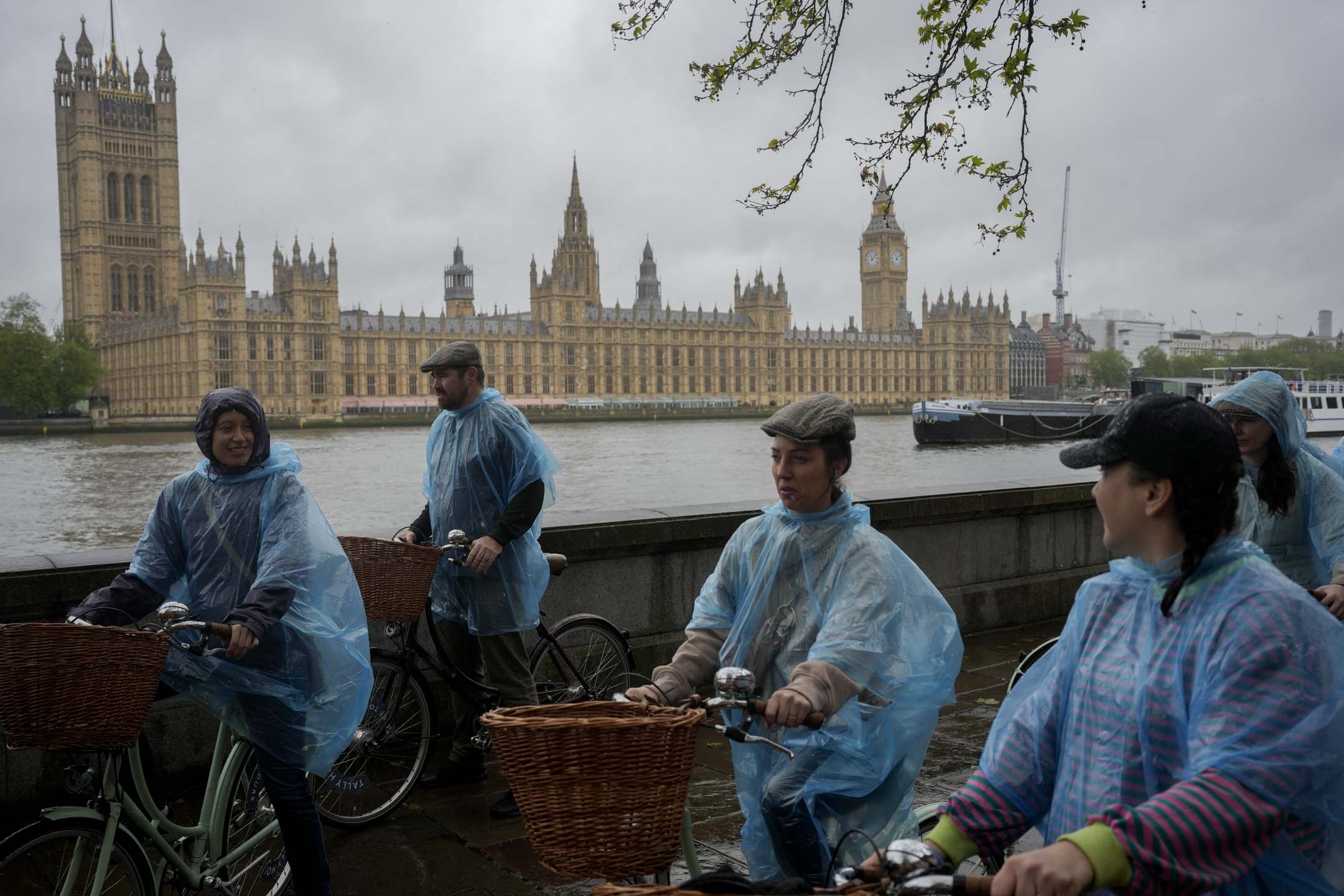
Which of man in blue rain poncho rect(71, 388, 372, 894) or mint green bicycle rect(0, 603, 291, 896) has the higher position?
man in blue rain poncho rect(71, 388, 372, 894)

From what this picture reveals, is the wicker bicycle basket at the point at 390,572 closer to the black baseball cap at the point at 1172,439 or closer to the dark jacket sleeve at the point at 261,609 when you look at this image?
the dark jacket sleeve at the point at 261,609

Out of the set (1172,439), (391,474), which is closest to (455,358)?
(1172,439)

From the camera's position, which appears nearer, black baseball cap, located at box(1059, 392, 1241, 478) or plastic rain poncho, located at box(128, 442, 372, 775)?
black baseball cap, located at box(1059, 392, 1241, 478)

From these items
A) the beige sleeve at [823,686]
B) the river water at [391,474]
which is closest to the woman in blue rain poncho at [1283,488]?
the beige sleeve at [823,686]

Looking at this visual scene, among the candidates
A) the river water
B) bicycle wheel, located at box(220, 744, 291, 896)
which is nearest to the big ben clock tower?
the river water

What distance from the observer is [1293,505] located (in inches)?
126

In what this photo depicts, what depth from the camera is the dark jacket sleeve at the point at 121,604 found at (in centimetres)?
270

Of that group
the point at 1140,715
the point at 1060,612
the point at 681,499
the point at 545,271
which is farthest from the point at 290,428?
the point at 1140,715

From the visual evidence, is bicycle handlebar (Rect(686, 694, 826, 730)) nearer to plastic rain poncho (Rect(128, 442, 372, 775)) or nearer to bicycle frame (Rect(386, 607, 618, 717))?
plastic rain poncho (Rect(128, 442, 372, 775))

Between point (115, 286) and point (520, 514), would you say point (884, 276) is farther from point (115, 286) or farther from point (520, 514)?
point (520, 514)

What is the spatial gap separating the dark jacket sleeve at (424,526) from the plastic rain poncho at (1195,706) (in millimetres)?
2750

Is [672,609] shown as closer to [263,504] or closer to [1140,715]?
[263,504]

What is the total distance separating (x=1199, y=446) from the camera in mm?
1489

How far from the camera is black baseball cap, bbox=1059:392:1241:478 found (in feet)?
4.89
